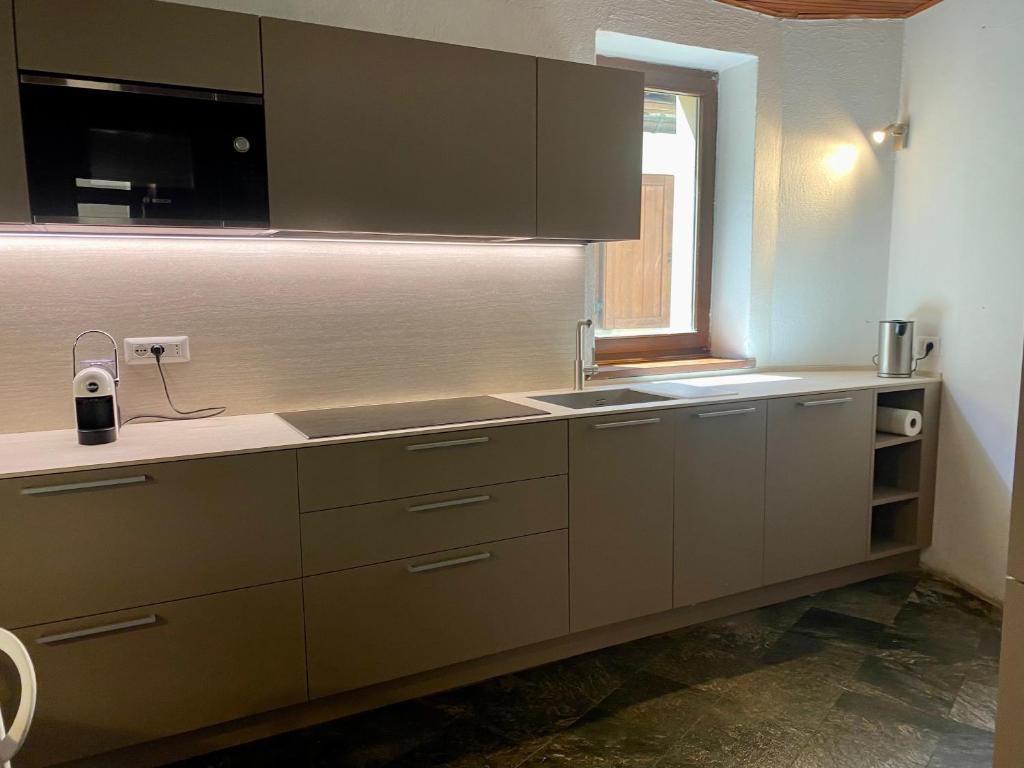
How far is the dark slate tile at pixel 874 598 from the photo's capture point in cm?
284

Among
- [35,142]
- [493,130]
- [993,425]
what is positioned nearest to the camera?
[35,142]

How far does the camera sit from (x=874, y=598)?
9.76ft

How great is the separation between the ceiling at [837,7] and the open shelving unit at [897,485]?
5.48 feet

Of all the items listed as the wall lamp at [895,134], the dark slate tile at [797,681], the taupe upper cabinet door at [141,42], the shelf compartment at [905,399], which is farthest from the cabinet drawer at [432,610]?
the wall lamp at [895,134]

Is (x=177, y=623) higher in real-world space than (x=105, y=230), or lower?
lower

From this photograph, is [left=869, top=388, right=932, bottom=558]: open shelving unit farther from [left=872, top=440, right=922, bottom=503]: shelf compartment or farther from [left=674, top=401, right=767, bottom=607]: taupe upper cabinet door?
[left=674, top=401, right=767, bottom=607]: taupe upper cabinet door

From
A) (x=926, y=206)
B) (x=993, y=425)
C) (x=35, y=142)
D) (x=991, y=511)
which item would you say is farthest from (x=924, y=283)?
(x=35, y=142)

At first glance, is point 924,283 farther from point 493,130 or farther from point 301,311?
point 301,311

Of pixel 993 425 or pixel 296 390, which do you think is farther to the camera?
pixel 993 425

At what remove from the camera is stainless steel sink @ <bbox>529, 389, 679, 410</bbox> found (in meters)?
2.71

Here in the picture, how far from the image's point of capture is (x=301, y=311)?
2438 mm

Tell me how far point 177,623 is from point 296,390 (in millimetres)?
842

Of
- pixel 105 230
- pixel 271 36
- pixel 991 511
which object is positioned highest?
pixel 271 36

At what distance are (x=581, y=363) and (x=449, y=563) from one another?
102 centimetres
